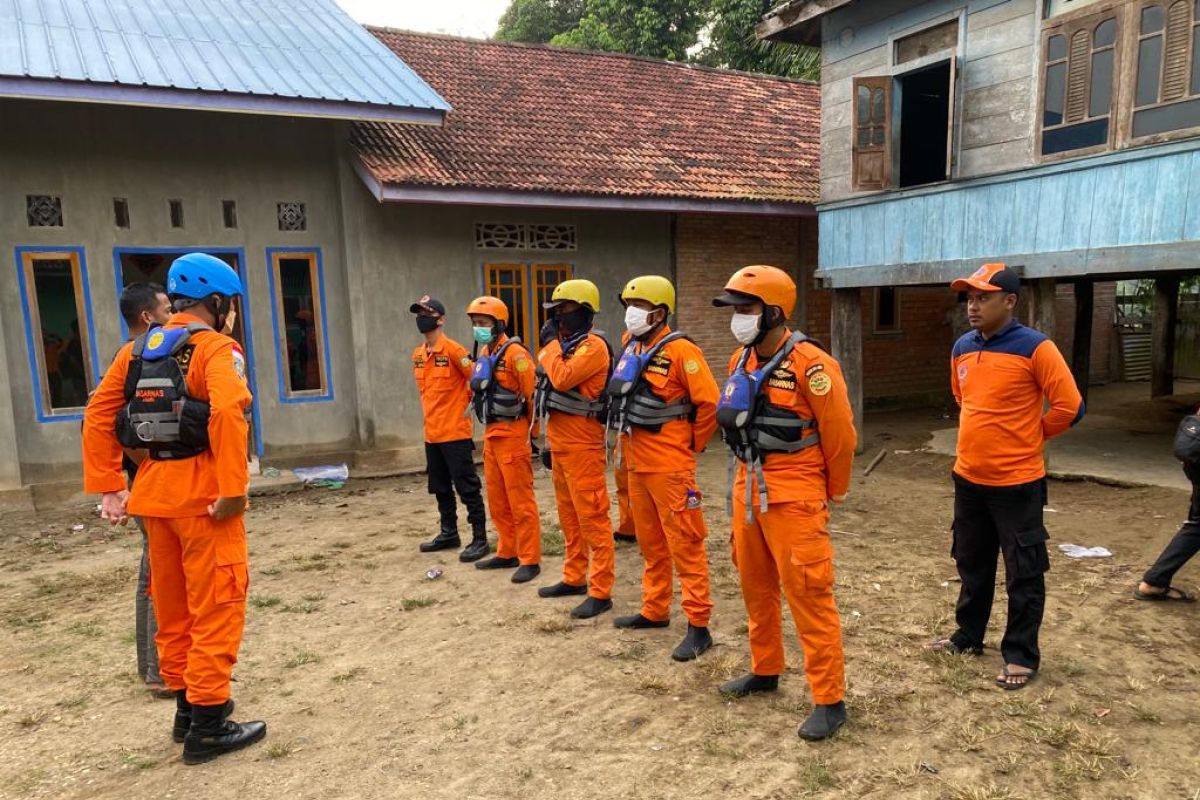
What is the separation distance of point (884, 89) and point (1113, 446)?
17.3ft

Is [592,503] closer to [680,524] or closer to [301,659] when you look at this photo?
[680,524]

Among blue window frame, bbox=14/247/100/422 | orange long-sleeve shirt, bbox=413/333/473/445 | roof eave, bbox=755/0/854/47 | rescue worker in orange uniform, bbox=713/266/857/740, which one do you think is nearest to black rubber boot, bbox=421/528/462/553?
orange long-sleeve shirt, bbox=413/333/473/445

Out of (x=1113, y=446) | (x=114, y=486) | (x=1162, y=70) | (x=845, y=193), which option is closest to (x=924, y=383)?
(x=1113, y=446)

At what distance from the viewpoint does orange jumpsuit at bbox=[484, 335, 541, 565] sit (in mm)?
5125

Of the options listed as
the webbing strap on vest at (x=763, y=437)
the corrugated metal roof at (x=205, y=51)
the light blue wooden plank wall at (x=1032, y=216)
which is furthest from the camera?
the corrugated metal roof at (x=205, y=51)

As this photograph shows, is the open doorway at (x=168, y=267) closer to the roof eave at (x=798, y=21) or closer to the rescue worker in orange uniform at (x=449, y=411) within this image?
the rescue worker in orange uniform at (x=449, y=411)

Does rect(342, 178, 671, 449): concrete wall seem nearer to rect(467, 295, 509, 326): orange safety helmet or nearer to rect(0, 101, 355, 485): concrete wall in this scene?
rect(0, 101, 355, 485): concrete wall

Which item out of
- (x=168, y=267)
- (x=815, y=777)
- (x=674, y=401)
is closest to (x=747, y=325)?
(x=674, y=401)

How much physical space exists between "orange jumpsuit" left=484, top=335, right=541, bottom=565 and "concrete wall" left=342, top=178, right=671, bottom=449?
410cm

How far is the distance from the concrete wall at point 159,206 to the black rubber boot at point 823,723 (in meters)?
7.18

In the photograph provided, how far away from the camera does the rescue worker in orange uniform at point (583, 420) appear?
4527mm

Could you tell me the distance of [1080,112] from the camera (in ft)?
22.2

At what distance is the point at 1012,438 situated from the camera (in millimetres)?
3514

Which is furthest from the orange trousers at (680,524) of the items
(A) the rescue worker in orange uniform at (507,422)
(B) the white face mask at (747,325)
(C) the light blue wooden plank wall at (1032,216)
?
(C) the light blue wooden plank wall at (1032,216)
